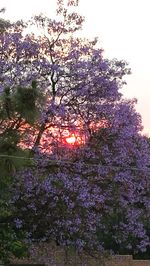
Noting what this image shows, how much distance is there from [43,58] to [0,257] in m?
5.36

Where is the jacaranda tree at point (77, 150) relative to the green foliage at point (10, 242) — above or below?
above

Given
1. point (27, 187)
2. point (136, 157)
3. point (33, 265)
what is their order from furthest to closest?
point (33, 265), point (136, 157), point (27, 187)

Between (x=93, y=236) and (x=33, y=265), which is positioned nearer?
(x=93, y=236)

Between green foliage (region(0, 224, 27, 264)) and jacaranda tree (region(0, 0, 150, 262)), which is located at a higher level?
jacaranda tree (region(0, 0, 150, 262))

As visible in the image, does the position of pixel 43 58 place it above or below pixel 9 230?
above

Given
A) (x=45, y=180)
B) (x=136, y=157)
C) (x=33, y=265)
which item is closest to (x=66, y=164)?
(x=45, y=180)

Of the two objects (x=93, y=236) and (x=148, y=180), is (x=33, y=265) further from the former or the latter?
(x=148, y=180)

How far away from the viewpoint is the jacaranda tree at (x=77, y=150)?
15.8 metres

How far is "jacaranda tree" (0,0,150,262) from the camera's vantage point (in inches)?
622

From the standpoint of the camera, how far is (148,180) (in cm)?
1689

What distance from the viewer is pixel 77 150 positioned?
1647 cm

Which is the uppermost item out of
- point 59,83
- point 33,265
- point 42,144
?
point 59,83

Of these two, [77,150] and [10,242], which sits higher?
[77,150]

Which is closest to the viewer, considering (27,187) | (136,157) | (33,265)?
(27,187)
